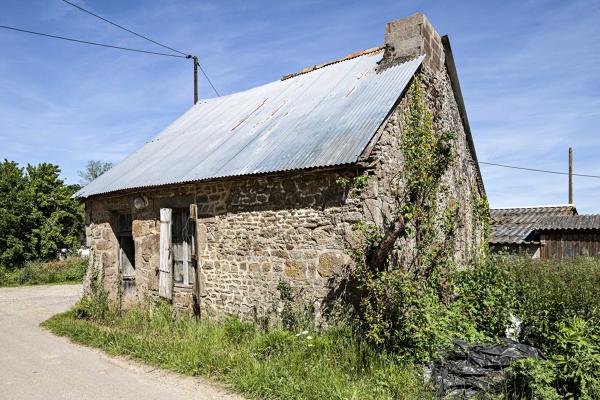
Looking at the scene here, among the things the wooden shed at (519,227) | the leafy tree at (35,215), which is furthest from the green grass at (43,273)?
the wooden shed at (519,227)

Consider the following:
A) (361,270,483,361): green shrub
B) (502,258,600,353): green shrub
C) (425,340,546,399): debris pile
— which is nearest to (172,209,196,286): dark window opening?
(361,270,483,361): green shrub

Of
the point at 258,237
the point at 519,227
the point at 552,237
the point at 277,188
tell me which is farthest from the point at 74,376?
the point at 519,227

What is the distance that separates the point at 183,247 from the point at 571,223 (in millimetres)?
13050

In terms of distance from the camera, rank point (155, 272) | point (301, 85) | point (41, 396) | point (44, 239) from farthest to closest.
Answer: point (44, 239) < point (301, 85) < point (155, 272) < point (41, 396)

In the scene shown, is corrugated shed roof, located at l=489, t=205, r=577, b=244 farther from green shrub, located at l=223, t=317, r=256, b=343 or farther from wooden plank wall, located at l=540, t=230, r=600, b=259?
green shrub, located at l=223, t=317, r=256, b=343

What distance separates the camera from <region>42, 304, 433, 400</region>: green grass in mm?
4758

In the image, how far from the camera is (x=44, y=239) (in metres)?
21.6

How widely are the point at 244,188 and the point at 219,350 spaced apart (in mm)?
2746

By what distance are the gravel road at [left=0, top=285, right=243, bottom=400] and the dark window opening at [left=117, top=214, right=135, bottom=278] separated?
2.26m

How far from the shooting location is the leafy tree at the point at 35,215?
67.7 ft

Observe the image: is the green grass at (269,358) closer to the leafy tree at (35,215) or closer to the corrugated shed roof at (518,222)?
the corrugated shed roof at (518,222)

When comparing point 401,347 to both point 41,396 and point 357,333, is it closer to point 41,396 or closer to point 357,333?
point 357,333

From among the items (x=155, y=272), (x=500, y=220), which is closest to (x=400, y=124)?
(x=155, y=272)

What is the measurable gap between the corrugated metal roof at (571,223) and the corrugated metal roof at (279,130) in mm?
9656
